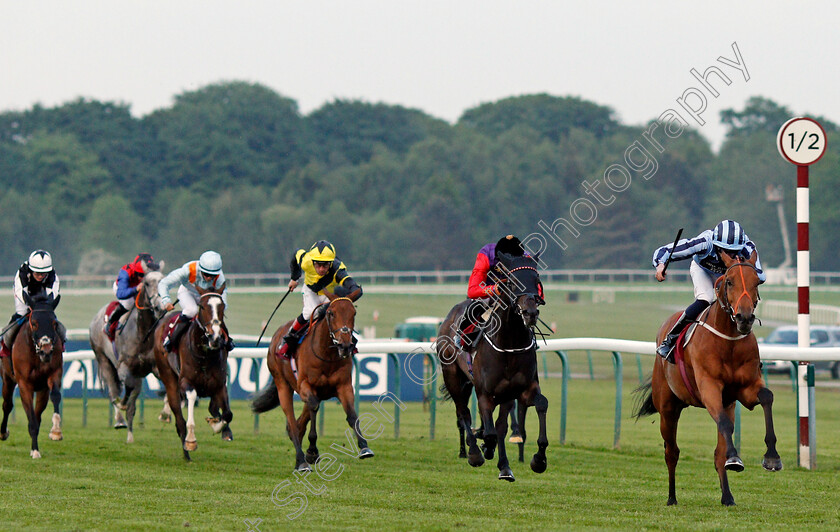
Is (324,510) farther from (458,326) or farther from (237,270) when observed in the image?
(237,270)

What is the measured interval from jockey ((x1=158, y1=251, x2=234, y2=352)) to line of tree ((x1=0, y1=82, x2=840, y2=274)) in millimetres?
40021

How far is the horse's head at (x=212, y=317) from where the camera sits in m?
10.3

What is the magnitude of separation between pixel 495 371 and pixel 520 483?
0.93m

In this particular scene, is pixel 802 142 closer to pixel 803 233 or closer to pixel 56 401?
pixel 803 233

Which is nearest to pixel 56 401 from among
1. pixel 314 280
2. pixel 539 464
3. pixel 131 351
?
pixel 131 351

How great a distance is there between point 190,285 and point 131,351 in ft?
4.80

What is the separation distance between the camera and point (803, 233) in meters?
10.3

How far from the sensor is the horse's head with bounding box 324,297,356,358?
919 cm

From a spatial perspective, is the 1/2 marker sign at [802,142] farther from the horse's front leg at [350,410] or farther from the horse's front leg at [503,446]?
the horse's front leg at [350,410]

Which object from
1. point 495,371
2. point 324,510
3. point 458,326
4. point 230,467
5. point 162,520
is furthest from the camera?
point 230,467

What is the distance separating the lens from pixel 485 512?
752 centimetres

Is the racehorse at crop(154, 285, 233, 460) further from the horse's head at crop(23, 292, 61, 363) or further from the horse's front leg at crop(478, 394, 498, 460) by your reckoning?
the horse's front leg at crop(478, 394, 498, 460)

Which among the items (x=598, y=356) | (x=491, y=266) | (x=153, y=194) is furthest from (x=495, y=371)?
(x=153, y=194)

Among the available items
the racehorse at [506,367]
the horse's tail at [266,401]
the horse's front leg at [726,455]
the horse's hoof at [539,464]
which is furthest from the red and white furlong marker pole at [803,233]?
the horse's tail at [266,401]
